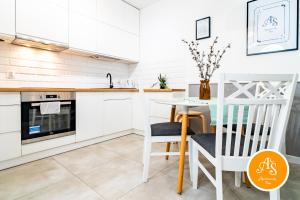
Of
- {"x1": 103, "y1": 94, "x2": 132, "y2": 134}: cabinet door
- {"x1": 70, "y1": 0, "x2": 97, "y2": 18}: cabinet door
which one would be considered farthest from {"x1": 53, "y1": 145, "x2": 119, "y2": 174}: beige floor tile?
{"x1": 70, "y1": 0, "x2": 97, "y2": 18}: cabinet door

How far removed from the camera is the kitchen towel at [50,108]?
2.00 metres

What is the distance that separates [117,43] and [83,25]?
2.23 feet

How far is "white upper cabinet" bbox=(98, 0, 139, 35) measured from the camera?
2.87m

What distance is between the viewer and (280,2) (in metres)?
2.01

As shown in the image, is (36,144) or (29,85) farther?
(29,85)

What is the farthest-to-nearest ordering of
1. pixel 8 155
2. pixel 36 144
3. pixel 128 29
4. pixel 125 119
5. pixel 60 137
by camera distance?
pixel 128 29
pixel 125 119
pixel 60 137
pixel 36 144
pixel 8 155

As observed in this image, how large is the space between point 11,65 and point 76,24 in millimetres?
1050

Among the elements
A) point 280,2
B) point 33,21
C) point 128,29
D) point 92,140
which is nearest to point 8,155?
point 92,140

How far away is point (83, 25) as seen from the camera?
8.56ft

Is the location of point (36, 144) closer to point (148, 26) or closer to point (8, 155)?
point (8, 155)

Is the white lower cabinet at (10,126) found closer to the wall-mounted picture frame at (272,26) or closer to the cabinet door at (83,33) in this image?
the cabinet door at (83,33)

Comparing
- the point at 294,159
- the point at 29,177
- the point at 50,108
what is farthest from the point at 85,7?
the point at 294,159

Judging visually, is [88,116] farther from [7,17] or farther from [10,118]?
[7,17]

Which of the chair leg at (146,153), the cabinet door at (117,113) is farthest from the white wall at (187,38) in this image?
the chair leg at (146,153)
